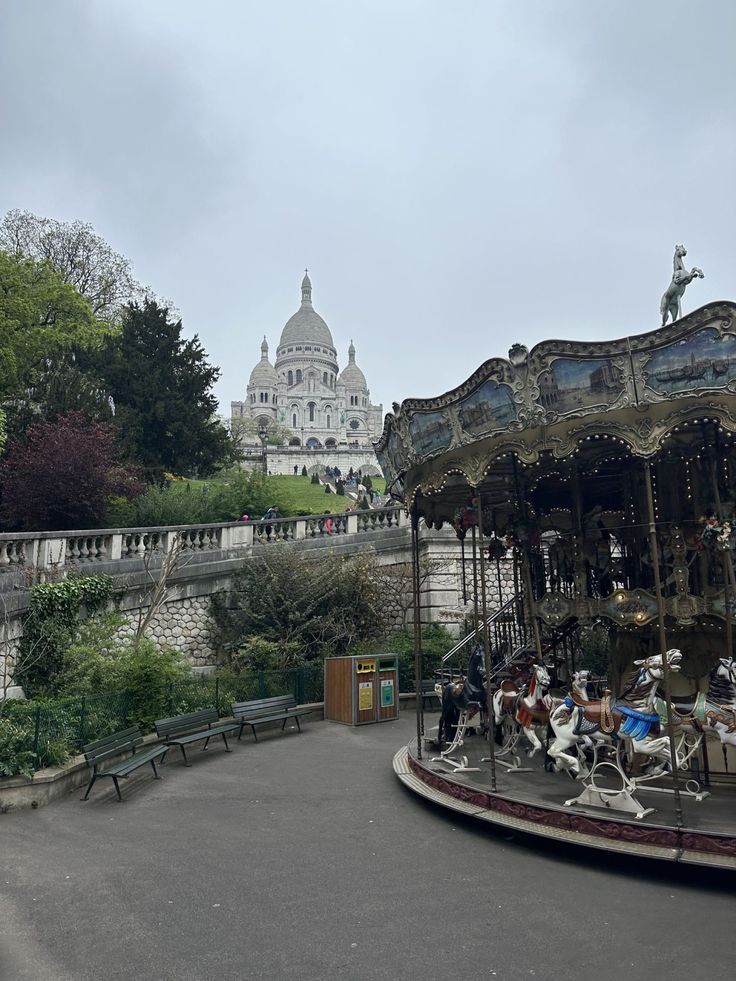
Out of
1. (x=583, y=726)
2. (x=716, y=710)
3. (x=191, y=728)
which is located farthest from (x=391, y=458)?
(x=191, y=728)

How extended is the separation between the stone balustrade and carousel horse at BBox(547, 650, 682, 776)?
10.9 metres

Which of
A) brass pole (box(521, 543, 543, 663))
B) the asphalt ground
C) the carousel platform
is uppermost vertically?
brass pole (box(521, 543, 543, 663))

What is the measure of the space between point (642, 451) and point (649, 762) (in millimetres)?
4332

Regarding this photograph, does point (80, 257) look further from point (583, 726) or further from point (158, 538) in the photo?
point (583, 726)

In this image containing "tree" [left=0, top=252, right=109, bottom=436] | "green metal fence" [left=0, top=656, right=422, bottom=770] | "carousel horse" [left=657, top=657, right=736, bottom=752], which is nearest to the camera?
"carousel horse" [left=657, top=657, right=736, bottom=752]

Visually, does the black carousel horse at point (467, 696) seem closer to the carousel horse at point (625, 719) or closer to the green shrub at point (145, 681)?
the carousel horse at point (625, 719)

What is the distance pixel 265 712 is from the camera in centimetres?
1448

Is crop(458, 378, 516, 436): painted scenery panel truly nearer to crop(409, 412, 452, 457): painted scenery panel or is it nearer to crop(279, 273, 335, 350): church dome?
crop(409, 412, 452, 457): painted scenery panel

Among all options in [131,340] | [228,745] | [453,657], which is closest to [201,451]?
[131,340]

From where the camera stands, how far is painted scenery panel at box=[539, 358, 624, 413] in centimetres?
809

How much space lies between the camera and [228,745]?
13.3 meters

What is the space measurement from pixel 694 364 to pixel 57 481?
60.2 feet

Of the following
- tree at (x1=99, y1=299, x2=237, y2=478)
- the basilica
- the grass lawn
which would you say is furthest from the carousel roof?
the basilica

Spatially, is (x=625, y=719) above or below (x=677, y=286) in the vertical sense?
below
